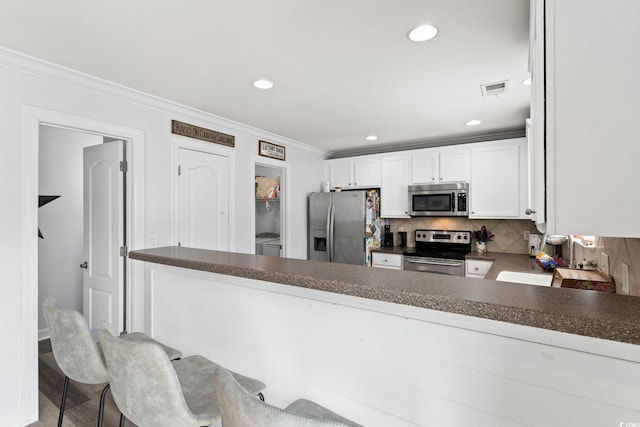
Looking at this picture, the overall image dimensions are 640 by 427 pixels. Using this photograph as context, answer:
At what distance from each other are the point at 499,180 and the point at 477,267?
104cm

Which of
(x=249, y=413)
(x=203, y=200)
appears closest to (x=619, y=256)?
(x=249, y=413)

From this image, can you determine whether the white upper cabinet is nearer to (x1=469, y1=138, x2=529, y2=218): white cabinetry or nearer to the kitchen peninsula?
(x1=469, y1=138, x2=529, y2=218): white cabinetry

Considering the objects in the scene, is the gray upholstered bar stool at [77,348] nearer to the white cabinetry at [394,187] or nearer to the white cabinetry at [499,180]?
the white cabinetry at [394,187]

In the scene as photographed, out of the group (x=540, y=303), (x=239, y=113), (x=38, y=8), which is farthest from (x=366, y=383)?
(x=239, y=113)

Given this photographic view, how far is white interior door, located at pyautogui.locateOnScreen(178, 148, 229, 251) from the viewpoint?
2977 millimetres

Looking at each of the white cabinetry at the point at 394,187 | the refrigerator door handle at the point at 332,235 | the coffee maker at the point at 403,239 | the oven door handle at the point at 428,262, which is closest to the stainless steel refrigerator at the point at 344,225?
the refrigerator door handle at the point at 332,235

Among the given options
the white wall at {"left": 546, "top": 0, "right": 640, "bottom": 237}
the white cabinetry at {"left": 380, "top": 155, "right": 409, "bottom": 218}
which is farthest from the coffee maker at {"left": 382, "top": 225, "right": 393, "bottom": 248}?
the white wall at {"left": 546, "top": 0, "right": 640, "bottom": 237}

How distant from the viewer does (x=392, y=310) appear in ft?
3.49

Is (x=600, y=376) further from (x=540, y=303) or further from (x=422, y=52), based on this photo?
(x=422, y=52)

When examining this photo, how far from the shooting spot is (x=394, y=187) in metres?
4.39

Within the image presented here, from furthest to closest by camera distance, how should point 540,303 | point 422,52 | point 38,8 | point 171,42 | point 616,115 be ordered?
1. point 422,52
2. point 171,42
3. point 38,8
4. point 540,303
5. point 616,115

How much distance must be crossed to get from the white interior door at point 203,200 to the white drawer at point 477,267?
270 centimetres

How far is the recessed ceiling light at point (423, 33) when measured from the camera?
1.68 metres

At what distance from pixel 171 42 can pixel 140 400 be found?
1.76 meters
